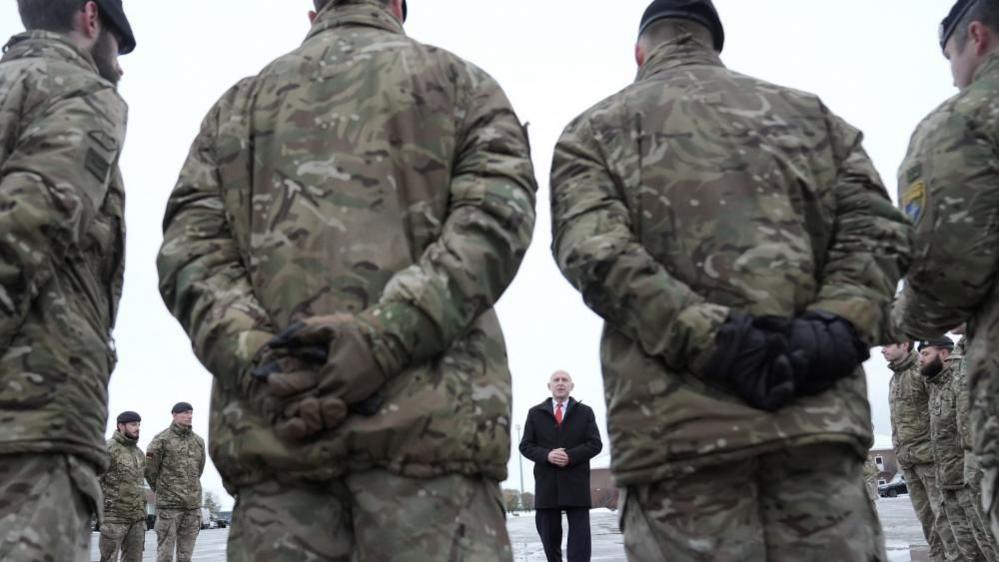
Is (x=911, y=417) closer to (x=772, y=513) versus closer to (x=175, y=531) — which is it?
(x=772, y=513)

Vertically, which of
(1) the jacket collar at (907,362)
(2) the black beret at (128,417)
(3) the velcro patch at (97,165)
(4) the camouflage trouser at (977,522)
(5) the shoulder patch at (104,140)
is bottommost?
(4) the camouflage trouser at (977,522)

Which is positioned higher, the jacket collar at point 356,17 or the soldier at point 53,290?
the jacket collar at point 356,17

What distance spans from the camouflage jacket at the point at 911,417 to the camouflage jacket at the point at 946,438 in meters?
1.14

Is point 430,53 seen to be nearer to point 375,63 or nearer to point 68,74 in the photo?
point 375,63

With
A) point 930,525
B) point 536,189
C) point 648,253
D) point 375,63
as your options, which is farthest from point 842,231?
point 930,525

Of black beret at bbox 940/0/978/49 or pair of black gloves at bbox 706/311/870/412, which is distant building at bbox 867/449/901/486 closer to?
black beret at bbox 940/0/978/49

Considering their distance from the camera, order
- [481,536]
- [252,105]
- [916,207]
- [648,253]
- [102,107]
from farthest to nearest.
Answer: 1. [916,207]
2. [102,107]
3. [648,253]
4. [252,105]
5. [481,536]

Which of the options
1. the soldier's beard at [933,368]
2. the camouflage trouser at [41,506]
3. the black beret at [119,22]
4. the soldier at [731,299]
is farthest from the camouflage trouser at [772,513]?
the soldier's beard at [933,368]

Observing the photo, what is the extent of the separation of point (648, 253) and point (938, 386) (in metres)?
7.79

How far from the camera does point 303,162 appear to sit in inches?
104

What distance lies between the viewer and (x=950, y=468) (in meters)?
9.06

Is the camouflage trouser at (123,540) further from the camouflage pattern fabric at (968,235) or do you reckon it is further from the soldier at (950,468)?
the camouflage pattern fabric at (968,235)

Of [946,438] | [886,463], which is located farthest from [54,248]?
[886,463]

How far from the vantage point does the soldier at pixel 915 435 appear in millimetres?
10500
